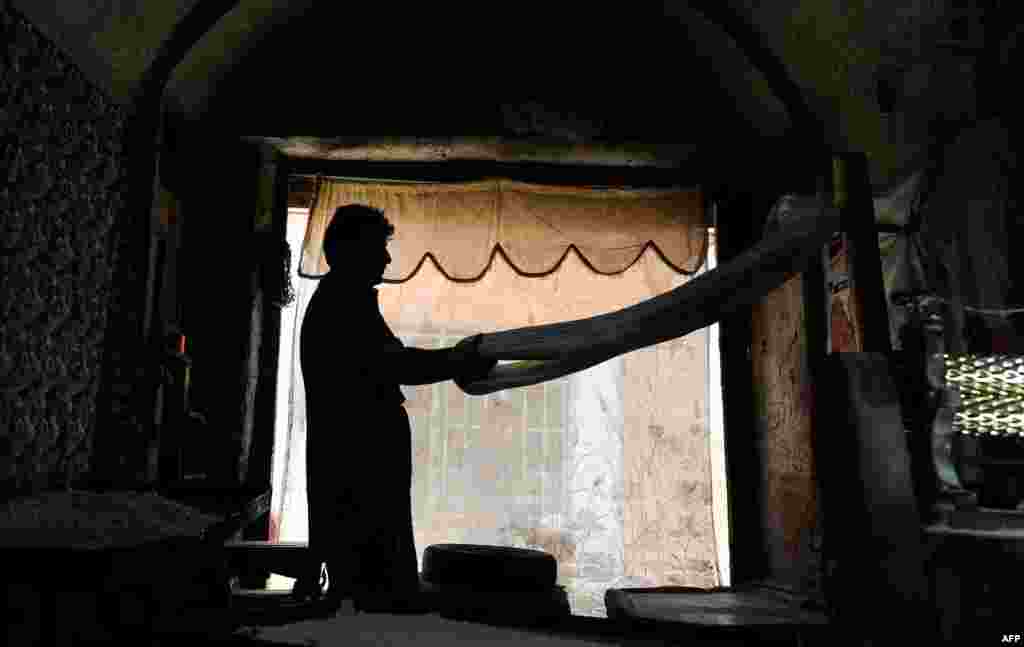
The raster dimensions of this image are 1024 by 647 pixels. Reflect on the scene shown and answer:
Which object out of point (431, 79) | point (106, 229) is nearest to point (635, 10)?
point (431, 79)

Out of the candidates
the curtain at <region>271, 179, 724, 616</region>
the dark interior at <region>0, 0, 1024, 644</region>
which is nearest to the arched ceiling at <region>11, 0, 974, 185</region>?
the dark interior at <region>0, 0, 1024, 644</region>

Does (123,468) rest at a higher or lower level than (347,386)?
lower

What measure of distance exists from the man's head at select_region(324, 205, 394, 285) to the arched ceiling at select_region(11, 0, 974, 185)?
7.15 feet

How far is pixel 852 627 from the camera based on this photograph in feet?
3.50

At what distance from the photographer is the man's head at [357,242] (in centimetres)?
179

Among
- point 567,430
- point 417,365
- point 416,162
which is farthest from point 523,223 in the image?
Answer: point 417,365

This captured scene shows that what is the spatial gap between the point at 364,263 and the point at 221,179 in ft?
8.29

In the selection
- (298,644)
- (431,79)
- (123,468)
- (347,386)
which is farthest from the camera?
(431,79)

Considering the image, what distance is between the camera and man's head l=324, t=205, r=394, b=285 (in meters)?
1.79

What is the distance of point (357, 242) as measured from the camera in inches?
70.3

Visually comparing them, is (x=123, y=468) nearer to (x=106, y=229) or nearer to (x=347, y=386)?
(x=106, y=229)

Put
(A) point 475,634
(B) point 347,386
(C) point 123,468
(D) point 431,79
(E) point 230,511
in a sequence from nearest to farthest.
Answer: (A) point 475,634 → (B) point 347,386 → (E) point 230,511 → (C) point 123,468 → (D) point 431,79

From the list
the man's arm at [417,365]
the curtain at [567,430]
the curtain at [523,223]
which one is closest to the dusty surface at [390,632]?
the man's arm at [417,365]

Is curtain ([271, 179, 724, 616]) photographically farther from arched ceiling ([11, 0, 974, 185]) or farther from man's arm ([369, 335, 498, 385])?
man's arm ([369, 335, 498, 385])
